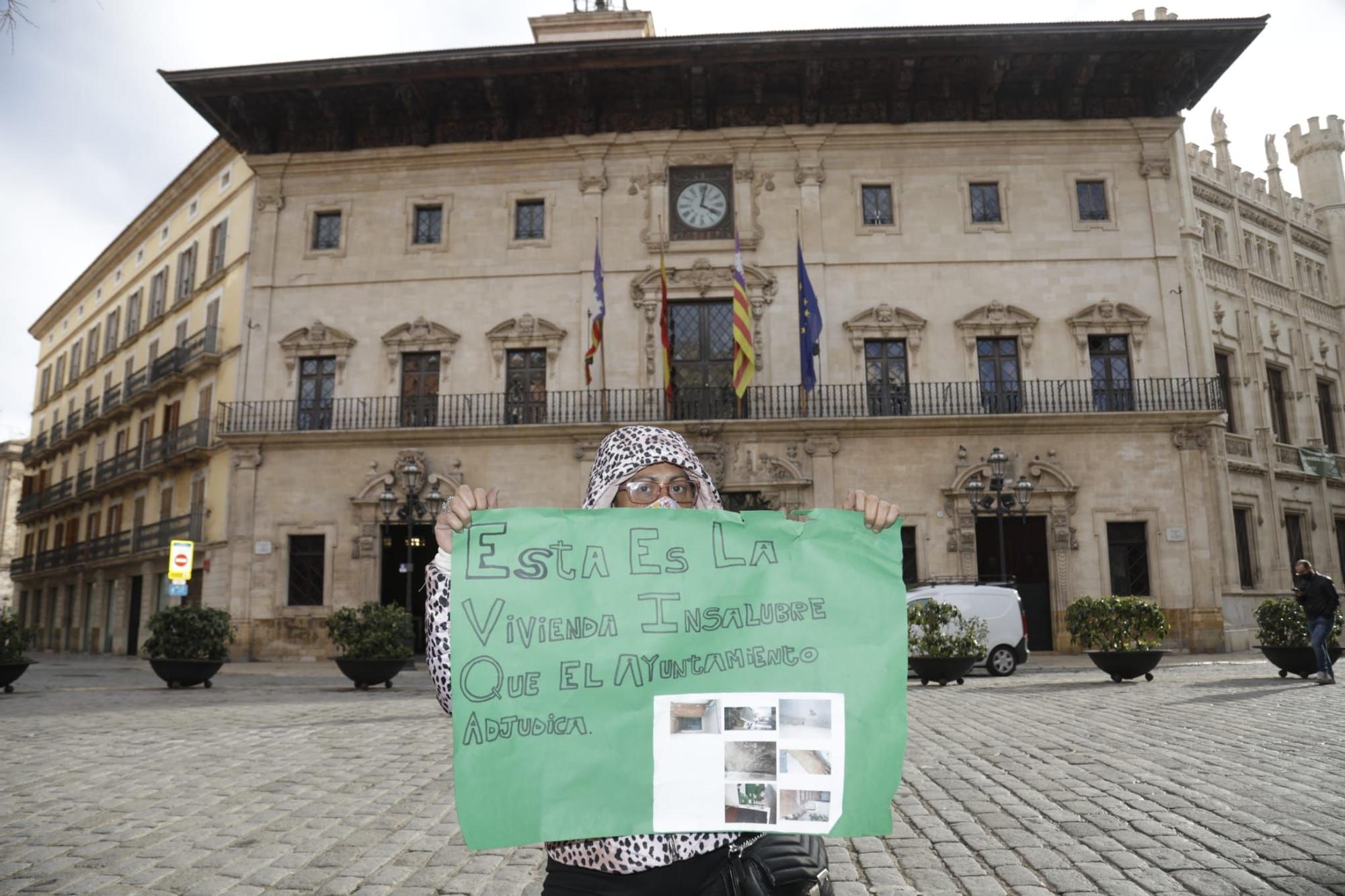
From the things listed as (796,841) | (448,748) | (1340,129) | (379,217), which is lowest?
(448,748)

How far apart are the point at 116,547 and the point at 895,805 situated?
35987 mm

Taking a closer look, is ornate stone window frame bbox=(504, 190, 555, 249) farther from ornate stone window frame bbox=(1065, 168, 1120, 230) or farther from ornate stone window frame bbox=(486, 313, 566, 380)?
ornate stone window frame bbox=(1065, 168, 1120, 230)

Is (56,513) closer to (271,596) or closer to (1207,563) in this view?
(271,596)

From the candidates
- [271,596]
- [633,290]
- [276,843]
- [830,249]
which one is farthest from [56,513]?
[276,843]

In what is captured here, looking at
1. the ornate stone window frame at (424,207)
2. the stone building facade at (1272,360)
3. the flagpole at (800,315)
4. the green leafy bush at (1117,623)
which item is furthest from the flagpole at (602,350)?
the stone building facade at (1272,360)

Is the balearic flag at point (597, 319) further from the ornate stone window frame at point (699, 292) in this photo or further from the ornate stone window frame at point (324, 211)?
the ornate stone window frame at point (324, 211)

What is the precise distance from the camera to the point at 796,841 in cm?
244

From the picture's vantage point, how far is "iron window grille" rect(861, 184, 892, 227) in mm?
26500

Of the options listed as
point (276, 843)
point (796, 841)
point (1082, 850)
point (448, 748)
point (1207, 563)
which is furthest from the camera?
point (1207, 563)

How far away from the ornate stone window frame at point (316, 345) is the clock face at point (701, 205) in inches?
395

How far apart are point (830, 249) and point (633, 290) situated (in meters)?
5.54

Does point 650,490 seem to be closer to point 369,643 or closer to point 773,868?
point 773,868

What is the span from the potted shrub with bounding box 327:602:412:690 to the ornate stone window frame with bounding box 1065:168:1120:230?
67.9 ft

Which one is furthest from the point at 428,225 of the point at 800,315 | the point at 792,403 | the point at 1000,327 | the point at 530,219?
the point at 1000,327
